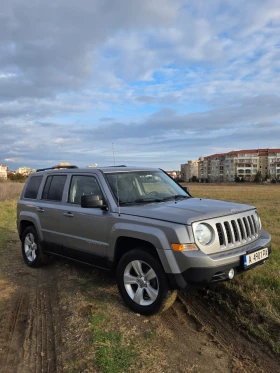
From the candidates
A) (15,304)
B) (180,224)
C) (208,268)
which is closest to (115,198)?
(180,224)

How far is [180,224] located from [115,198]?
128cm

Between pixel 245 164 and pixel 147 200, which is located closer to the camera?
pixel 147 200

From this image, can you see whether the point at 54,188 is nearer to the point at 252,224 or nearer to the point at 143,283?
the point at 143,283

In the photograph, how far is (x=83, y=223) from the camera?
16.0 feet

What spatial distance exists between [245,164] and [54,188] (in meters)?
153

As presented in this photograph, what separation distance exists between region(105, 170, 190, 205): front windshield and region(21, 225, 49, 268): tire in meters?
2.27

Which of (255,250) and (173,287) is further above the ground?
(255,250)

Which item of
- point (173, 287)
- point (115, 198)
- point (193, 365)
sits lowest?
point (193, 365)

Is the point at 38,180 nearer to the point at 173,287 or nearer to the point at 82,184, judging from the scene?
the point at 82,184

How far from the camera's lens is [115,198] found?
466 centimetres

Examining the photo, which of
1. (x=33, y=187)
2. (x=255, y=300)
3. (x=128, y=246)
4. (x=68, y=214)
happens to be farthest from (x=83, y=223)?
(x=255, y=300)

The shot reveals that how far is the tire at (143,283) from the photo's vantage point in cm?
380

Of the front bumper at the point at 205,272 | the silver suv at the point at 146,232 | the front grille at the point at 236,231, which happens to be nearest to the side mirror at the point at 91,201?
the silver suv at the point at 146,232

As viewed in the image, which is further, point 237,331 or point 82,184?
point 82,184
